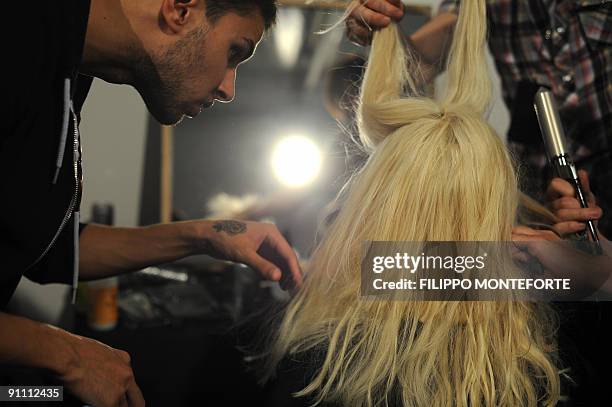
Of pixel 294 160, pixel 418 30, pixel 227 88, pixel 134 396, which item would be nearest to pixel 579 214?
pixel 418 30

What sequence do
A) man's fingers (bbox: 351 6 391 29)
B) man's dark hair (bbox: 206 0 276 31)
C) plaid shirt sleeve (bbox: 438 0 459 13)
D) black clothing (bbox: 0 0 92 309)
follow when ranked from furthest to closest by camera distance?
plaid shirt sleeve (bbox: 438 0 459 13) → man's fingers (bbox: 351 6 391 29) → man's dark hair (bbox: 206 0 276 31) → black clothing (bbox: 0 0 92 309)

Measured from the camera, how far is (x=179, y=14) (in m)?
0.76

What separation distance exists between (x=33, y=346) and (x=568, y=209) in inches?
33.2

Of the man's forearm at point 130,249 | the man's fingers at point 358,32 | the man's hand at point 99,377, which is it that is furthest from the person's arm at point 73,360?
the man's fingers at point 358,32

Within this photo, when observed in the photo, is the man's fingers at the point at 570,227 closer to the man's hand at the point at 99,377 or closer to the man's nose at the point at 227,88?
the man's nose at the point at 227,88

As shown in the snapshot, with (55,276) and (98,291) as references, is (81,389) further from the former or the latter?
(98,291)

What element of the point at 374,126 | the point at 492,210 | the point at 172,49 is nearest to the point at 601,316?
the point at 492,210

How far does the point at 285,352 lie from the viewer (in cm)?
88

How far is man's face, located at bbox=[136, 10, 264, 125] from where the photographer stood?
79 centimetres

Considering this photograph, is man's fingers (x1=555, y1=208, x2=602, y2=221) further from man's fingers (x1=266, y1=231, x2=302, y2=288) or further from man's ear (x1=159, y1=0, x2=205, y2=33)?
man's ear (x1=159, y1=0, x2=205, y2=33)

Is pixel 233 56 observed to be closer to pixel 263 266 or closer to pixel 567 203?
pixel 263 266

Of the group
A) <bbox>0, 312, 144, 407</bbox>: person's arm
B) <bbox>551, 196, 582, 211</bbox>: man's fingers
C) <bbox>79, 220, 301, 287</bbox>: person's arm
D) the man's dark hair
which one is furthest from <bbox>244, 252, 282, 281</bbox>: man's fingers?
<bbox>551, 196, 582, 211</bbox>: man's fingers

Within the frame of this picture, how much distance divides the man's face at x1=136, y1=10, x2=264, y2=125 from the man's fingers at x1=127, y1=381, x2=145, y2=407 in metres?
0.42

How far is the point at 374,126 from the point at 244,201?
0.34 m
